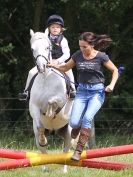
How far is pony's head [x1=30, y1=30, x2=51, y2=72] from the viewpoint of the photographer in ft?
26.7

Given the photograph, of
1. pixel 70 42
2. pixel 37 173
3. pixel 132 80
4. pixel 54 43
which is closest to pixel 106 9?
pixel 70 42

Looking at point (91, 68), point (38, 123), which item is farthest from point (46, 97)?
point (91, 68)

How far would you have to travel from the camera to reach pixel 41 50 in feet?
27.1

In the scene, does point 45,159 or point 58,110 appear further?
point 58,110

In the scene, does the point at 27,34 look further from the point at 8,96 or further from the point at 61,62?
the point at 61,62

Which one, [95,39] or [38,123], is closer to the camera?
[95,39]

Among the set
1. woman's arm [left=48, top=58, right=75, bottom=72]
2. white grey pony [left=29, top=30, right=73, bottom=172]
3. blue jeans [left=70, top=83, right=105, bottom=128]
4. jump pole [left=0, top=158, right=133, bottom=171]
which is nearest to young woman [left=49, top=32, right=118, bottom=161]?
blue jeans [left=70, top=83, right=105, bottom=128]

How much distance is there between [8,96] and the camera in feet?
62.3

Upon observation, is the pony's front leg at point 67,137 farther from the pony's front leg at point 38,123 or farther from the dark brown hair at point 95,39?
the dark brown hair at point 95,39

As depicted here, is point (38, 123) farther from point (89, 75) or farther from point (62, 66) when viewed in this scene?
point (89, 75)

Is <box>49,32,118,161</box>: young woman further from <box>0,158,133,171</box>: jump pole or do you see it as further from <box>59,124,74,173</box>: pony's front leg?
<box>59,124,74,173</box>: pony's front leg

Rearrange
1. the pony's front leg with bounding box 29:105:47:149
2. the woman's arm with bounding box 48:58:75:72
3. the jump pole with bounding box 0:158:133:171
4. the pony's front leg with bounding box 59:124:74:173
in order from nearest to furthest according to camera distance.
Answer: the jump pole with bounding box 0:158:133:171 → the woman's arm with bounding box 48:58:75:72 → the pony's front leg with bounding box 29:105:47:149 → the pony's front leg with bounding box 59:124:74:173

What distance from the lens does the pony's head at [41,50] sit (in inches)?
320

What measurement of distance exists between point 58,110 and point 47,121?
29 centimetres
